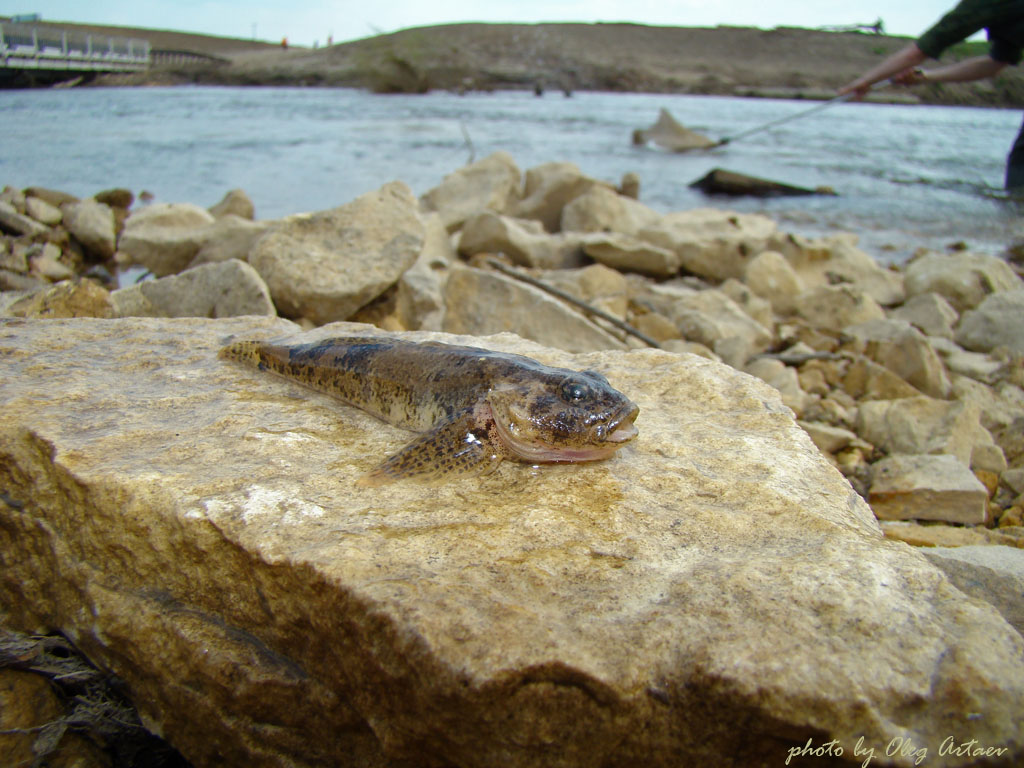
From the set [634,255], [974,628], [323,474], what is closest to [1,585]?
[323,474]

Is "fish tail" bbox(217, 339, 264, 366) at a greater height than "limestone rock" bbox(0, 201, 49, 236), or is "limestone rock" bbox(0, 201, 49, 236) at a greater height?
"limestone rock" bbox(0, 201, 49, 236)

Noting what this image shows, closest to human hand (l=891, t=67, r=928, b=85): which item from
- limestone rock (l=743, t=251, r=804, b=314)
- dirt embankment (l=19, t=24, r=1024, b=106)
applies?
limestone rock (l=743, t=251, r=804, b=314)

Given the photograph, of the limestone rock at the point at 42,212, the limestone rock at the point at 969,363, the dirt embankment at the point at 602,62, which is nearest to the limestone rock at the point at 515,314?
the limestone rock at the point at 969,363

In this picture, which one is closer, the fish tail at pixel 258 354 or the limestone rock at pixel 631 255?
the fish tail at pixel 258 354

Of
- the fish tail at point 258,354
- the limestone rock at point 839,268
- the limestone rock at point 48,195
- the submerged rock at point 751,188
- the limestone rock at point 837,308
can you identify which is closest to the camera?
the fish tail at point 258,354

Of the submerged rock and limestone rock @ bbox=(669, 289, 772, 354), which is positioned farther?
the submerged rock

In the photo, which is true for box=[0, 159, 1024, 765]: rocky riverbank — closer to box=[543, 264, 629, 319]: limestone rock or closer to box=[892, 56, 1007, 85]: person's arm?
box=[543, 264, 629, 319]: limestone rock

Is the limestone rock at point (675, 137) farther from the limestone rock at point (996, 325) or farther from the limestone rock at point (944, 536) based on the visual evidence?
the limestone rock at point (944, 536)
